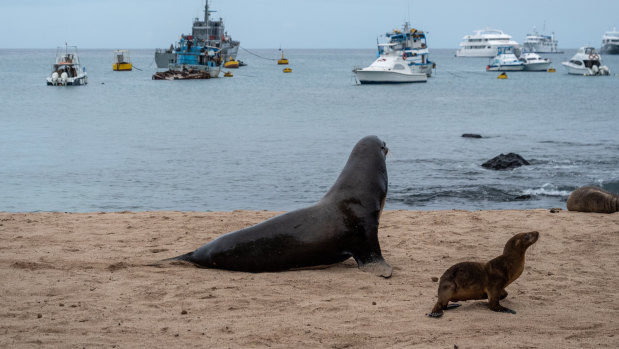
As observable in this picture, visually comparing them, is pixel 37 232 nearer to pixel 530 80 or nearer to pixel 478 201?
pixel 478 201

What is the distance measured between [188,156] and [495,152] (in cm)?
982

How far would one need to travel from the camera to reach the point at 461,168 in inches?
772

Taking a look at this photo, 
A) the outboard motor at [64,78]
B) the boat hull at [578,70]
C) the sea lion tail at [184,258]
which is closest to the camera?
the sea lion tail at [184,258]

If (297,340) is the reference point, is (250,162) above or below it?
below

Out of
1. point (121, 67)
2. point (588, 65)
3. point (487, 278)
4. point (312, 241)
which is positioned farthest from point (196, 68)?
point (487, 278)

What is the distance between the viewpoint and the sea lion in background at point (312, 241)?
6.53 meters

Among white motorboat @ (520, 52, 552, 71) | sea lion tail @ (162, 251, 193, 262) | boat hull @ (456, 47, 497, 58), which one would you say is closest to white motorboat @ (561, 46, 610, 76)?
white motorboat @ (520, 52, 552, 71)

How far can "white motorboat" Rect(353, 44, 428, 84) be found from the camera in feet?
211

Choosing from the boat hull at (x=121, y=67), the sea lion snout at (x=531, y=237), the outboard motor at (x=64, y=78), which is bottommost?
the boat hull at (x=121, y=67)

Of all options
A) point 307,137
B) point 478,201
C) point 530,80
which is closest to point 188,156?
point 307,137

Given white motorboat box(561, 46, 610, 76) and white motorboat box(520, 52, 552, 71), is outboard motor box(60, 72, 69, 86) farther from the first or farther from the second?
white motorboat box(520, 52, 552, 71)

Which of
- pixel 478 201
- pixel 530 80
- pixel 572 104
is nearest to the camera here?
pixel 478 201

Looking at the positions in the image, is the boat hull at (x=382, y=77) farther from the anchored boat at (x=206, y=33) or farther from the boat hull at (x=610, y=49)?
the boat hull at (x=610, y=49)

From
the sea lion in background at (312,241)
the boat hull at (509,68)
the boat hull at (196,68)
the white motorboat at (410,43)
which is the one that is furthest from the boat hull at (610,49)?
the sea lion in background at (312,241)
